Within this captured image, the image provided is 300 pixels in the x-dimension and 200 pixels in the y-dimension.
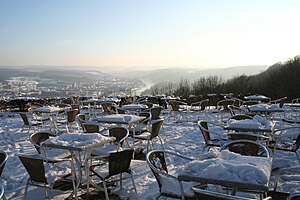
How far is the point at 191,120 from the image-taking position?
32.1 feet

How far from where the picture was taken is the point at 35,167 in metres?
2.94

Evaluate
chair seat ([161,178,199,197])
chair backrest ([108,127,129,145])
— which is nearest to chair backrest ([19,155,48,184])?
chair seat ([161,178,199,197])

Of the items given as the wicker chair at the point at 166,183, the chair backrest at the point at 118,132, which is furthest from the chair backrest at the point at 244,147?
the chair backrest at the point at 118,132

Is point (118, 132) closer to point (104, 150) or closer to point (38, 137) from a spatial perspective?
Result: point (104, 150)

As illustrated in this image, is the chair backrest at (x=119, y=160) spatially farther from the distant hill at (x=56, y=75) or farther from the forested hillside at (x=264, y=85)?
the distant hill at (x=56, y=75)

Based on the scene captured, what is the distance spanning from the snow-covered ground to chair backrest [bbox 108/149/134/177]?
23.0 inches

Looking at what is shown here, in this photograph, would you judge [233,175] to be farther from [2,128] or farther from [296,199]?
[2,128]

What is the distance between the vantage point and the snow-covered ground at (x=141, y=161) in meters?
3.69

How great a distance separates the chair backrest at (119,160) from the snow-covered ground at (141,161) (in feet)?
1.92

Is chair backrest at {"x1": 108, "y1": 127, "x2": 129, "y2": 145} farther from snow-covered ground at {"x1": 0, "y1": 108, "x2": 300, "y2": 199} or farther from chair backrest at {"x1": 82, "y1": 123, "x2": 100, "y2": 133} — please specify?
snow-covered ground at {"x1": 0, "y1": 108, "x2": 300, "y2": 199}

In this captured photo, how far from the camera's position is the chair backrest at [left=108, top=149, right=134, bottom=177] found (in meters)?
3.03

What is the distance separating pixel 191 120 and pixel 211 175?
7.72 m

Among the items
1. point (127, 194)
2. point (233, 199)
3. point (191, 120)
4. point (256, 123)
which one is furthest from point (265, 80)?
point (233, 199)

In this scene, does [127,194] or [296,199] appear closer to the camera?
[296,199]
